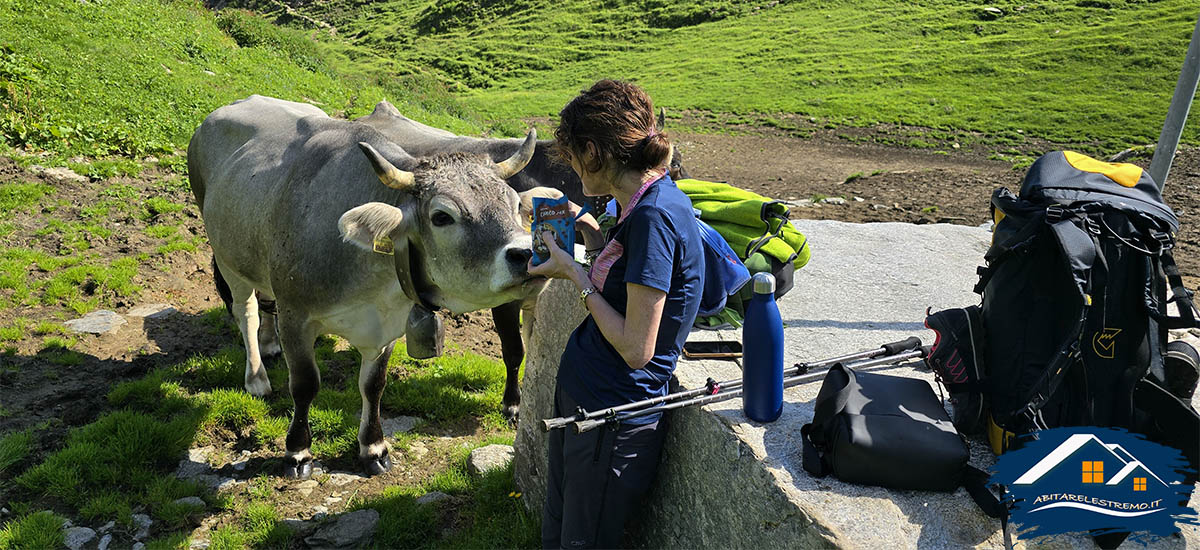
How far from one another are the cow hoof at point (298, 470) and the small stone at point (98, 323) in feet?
9.49

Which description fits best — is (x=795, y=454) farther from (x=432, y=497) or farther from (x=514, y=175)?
(x=514, y=175)

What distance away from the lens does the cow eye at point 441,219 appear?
416 cm

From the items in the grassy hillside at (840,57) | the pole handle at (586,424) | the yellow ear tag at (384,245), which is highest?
the yellow ear tag at (384,245)

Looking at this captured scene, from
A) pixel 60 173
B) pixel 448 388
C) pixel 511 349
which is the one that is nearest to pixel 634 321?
pixel 511 349

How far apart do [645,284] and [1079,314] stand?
1.54 meters

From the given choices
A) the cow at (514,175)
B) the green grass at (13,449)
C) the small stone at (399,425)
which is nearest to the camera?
the green grass at (13,449)

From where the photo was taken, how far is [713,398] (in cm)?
312

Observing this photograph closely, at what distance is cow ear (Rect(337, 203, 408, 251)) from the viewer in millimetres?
4094

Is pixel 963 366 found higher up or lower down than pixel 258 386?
higher up

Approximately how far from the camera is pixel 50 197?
8.59 metres

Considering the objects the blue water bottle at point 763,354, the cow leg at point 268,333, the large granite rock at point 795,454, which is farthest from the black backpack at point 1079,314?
the cow leg at point 268,333

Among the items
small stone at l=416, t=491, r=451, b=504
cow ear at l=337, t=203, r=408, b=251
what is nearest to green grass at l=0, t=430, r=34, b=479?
small stone at l=416, t=491, r=451, b=504

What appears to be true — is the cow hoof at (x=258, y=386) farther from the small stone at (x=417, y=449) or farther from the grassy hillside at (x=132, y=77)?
the grassy hillside at (x=132, y=77)

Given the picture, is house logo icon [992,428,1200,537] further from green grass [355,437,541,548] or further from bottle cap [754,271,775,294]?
green grass [355,437,541,548]
